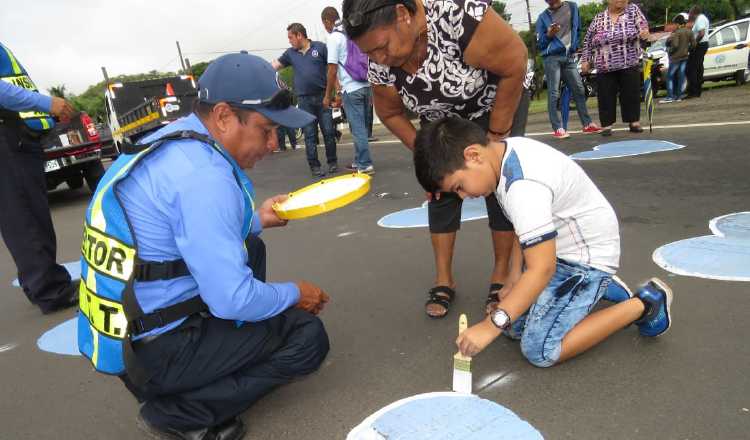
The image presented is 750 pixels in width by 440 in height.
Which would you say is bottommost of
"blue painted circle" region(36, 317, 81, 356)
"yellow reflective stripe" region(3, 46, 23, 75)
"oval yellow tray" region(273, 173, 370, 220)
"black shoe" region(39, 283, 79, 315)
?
"blue painted circle" region(36, 317, 81, 356)

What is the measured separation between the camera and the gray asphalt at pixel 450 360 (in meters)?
1.71

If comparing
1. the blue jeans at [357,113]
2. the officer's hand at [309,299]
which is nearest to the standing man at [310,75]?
the blue jeans at [357,113]

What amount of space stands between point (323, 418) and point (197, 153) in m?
1.05

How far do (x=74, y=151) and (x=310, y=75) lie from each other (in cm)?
376

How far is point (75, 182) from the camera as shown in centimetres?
877

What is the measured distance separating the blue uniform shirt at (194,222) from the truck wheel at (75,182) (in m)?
8.12

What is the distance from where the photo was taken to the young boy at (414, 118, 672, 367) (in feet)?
5.48

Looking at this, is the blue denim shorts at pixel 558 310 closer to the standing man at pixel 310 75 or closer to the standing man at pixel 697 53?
the standing man at pixel 310 75

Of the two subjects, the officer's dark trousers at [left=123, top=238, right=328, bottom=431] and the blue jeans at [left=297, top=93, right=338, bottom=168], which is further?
the blue jeans at [left=297, top=93, right=338, bottom=168]

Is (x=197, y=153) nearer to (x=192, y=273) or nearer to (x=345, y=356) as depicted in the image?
(x=192, y=273)

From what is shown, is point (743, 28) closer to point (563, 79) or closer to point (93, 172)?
point (563, 79)

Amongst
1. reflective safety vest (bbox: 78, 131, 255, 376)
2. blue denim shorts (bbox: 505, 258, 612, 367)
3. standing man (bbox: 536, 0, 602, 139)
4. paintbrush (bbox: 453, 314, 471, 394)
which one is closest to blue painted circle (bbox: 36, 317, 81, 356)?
reflective safety vest (bbox: 78, 131, 255, 376)

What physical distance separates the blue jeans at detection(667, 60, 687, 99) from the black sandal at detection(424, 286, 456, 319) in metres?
10.4

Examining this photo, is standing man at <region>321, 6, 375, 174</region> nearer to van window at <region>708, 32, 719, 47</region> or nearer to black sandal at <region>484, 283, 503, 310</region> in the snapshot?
black sandal at <region>484, 283, 503, 310</region>
